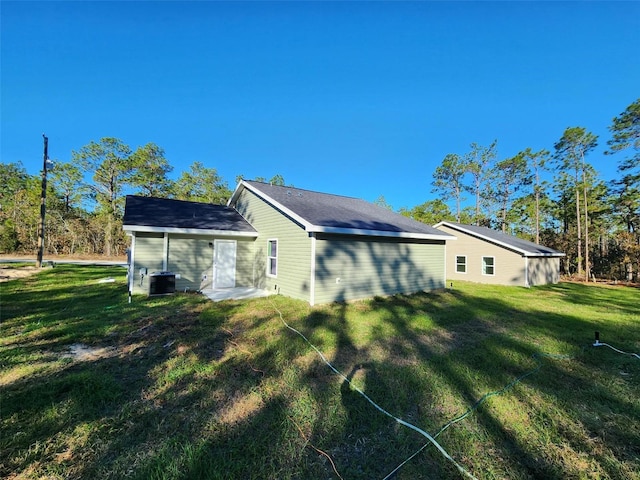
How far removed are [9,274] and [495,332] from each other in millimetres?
20041

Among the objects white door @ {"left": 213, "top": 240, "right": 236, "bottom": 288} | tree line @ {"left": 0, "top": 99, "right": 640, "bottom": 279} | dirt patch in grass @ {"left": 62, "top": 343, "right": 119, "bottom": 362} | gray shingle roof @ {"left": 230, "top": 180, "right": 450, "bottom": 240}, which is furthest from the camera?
tree line @ {"left": 0, "top": 99, "right": 640, "bottom": 279}

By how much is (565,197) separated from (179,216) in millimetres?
31345

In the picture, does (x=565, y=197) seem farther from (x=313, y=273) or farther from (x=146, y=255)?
(x=146, y=255)

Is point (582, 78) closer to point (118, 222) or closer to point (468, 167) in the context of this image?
point (468, 167)

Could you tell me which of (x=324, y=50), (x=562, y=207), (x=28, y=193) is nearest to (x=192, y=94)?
(x=324, y=50)

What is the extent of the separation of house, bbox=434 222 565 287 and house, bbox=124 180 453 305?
615cm

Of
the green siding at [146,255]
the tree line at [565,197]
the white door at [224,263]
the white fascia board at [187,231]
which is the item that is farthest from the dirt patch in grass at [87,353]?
the tree line at [565,197]

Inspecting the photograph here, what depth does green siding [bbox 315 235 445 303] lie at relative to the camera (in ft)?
26.2

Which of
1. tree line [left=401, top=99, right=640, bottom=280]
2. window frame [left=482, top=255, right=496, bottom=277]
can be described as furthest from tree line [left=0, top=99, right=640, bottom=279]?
window frame [left=482, top=255, right=496, bottom=277]

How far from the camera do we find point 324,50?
13953 mm

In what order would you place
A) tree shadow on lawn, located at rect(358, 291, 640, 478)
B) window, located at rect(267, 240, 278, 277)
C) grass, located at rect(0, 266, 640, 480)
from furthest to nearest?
window, located at rect(267, 240, 278, 277)
tree shadow on lawn, located at rect(358, 291, 640, 478)
grass, located at rect(0, 266, 640, 480)

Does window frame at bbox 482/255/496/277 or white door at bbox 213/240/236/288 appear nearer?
white door at bbox 213/240/236/288

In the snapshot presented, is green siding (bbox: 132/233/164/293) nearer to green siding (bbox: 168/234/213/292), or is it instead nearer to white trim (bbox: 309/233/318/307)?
green siding (bbox: 168/234/213/292)

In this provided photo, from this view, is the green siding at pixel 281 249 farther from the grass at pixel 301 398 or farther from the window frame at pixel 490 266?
the window frame at pixel 490 266
